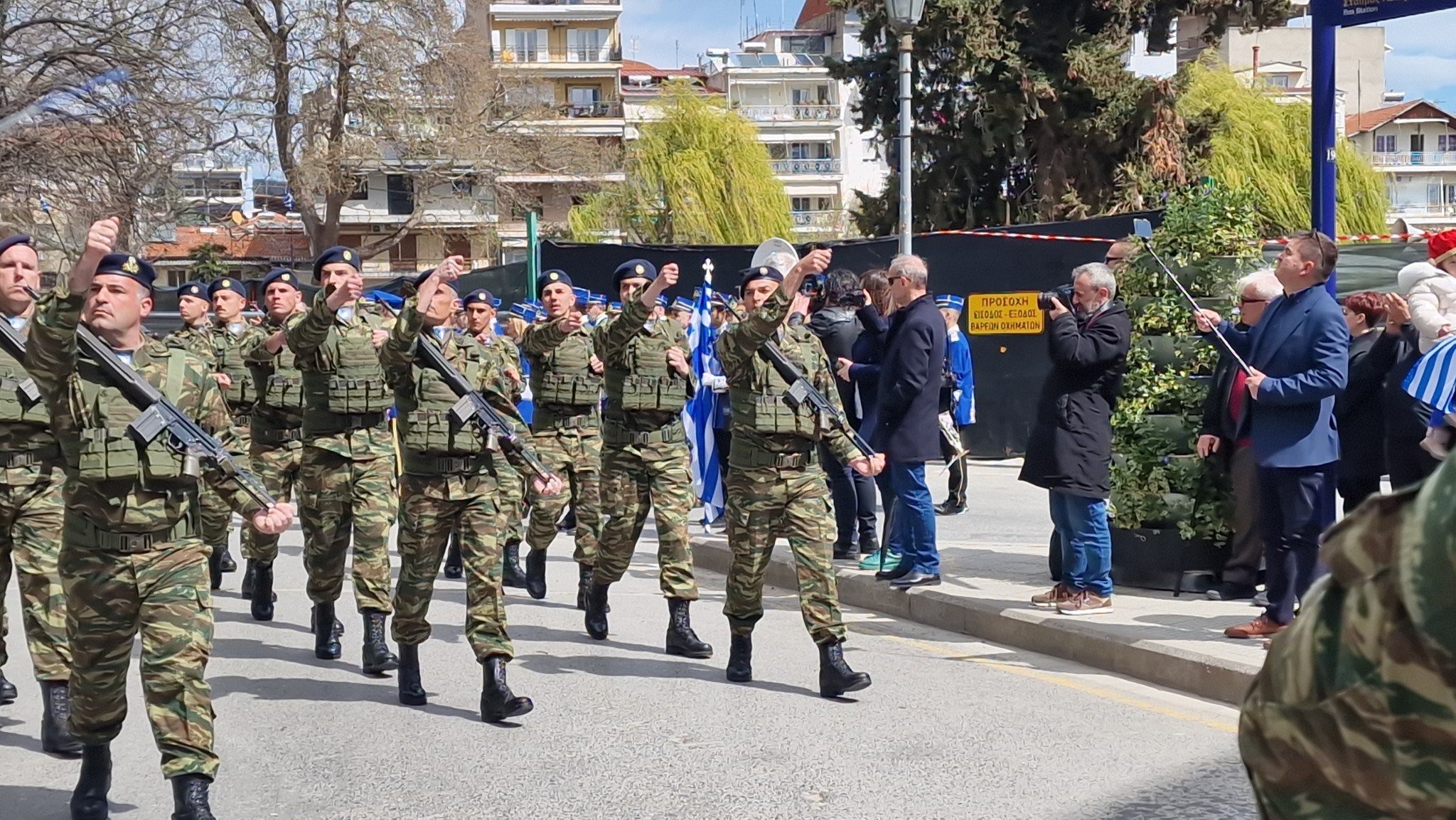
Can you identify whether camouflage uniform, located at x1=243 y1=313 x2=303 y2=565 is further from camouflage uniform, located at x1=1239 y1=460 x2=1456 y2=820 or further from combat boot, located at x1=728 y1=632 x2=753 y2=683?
camouflage uniform, located at x1=1239 y1=460 x2=1456 y2=820

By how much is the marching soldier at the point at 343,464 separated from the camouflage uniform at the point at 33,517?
1530 millimetres

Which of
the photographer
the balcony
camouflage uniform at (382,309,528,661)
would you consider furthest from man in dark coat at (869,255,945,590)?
the balcony

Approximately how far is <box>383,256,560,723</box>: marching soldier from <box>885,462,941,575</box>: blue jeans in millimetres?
2631

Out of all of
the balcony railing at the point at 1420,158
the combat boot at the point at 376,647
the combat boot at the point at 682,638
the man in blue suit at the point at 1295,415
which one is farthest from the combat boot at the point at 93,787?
the balcony railing at the point at 1420,158

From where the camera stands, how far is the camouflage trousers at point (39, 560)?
20.3ft

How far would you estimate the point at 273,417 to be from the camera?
930 centimetres

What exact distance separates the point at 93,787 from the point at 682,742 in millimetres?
2196

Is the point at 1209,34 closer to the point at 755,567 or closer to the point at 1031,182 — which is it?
the point at 1031,182

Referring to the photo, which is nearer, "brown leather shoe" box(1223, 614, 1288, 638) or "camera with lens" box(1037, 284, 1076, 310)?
"brown leather shoe" box(1223, 614, 1288, 638)

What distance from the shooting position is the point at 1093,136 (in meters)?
26.6

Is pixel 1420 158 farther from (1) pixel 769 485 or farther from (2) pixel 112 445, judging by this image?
(2) pixel 112 445

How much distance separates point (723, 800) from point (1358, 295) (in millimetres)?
5277

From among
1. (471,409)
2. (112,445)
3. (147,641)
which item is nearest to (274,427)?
(471,409)

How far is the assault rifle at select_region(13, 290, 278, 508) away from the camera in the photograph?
493 centimetres
